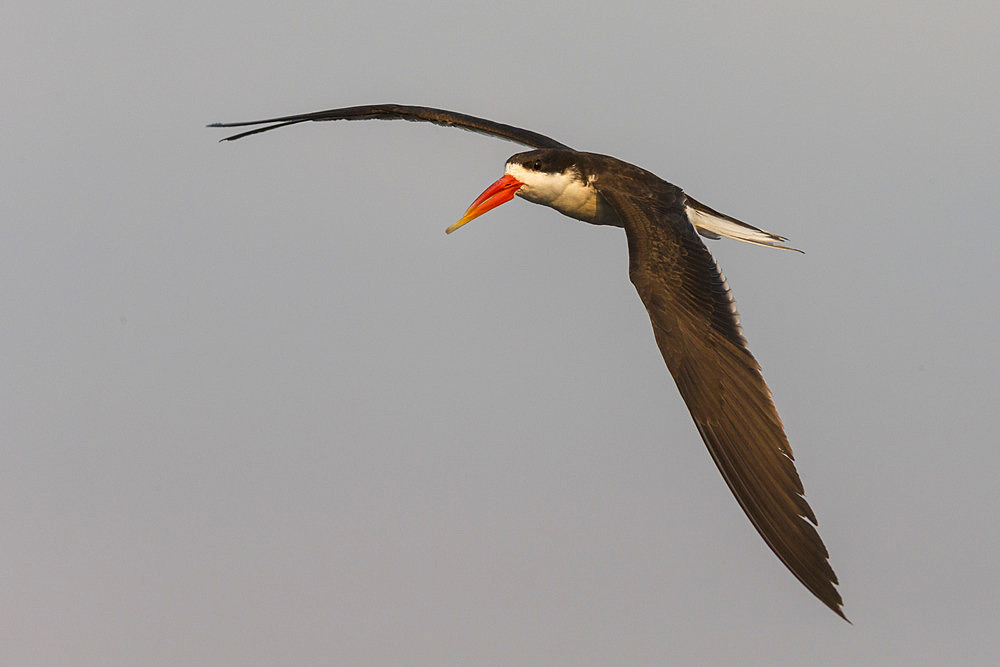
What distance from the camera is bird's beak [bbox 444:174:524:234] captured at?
1176 centimetres

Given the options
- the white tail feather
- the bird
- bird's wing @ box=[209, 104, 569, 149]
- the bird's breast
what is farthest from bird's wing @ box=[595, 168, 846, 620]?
bird's wing @ box=[209, 104, 569, 149]

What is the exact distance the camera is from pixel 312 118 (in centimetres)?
1386

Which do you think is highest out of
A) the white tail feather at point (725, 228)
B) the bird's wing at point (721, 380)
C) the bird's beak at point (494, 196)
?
the white tail feather at point (725, 228)

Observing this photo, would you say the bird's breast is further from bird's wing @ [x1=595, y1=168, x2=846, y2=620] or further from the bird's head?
bird's wing @ [x1=595, y1=168, x2=846, y2=620]

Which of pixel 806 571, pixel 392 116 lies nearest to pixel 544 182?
pixel 392 116

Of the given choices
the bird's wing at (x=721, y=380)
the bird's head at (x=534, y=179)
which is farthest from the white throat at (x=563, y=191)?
the bird's wing at (x=721, y=380)

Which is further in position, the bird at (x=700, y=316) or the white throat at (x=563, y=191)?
→ the white throat at (x=563, y=191)

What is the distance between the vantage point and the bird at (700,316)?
8.48 metres

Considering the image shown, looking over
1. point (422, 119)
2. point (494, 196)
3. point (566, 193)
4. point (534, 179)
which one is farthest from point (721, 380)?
point (422, 119)

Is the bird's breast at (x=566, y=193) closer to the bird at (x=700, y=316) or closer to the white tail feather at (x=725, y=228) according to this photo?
the bird at (x=700, y=316)

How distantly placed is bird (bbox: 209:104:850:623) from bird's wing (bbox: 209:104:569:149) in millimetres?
1745

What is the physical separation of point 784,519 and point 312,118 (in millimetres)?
7846

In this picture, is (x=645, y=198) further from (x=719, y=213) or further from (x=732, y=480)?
(x=732, y=480)

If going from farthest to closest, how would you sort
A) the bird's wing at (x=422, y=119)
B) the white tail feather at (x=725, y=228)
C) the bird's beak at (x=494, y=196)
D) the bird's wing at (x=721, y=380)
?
1. the bird's wing at (x=422, y=119)
2. the white tail feather at (x=725, y=228)
3. the bird's beak at (x=494, y=196)
4. the bird's wing at (x=721, y=380)
